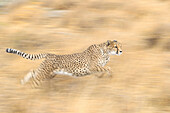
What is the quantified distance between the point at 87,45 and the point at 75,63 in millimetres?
1635

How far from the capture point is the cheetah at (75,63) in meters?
8.91

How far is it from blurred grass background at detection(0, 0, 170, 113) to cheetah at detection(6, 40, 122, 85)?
0.38 m

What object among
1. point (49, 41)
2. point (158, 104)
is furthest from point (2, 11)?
point (158, 104)

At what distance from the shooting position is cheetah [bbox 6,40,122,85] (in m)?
8.91

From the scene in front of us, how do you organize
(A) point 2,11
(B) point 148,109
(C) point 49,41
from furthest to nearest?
(A) point 2,11 → (C) point 49,41 → (B) point 148,109

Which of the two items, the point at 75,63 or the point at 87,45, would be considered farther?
the point at 87,45

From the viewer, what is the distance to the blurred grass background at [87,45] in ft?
29.1

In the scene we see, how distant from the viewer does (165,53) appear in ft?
32.0

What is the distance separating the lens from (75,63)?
8953mm

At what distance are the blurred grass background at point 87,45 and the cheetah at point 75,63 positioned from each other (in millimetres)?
380

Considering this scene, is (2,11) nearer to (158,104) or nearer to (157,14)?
(157,14)

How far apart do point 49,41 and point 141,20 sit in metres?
2.36

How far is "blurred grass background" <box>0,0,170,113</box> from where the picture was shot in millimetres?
→ 8859

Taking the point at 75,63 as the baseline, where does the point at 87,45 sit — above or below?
above
